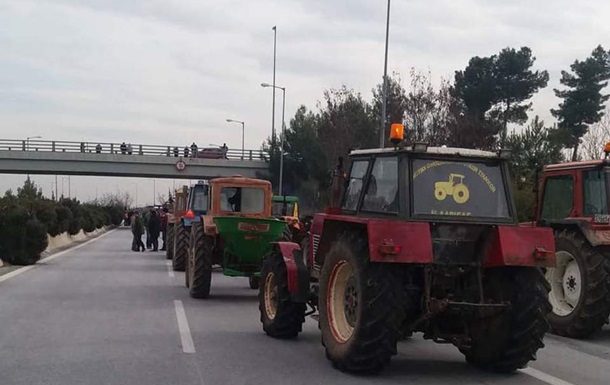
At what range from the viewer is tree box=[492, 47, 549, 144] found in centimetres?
4406

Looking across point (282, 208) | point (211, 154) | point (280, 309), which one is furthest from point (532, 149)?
point (211, 154)

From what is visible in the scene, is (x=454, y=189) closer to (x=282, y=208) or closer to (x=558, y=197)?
(x=558, y=197)

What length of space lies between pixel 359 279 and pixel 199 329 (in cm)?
409

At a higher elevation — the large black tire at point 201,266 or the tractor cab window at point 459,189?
the tractor cab window at point 459,189

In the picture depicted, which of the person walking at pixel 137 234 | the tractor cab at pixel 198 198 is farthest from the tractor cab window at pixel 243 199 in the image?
the person walking at pixel 137 234

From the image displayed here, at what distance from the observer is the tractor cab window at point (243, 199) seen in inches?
750

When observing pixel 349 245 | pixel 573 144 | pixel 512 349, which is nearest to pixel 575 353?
pixel 512 349

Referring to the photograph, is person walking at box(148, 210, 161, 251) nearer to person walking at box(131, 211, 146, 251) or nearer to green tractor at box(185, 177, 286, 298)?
person walking at box(131, 211, 146, 251)

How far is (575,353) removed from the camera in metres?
10.6

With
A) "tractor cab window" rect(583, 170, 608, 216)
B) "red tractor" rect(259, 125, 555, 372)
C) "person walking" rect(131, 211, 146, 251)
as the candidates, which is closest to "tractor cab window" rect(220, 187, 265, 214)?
"tractor cab window" rect(583, 170, 608, 216)

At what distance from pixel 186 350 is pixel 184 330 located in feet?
5.43

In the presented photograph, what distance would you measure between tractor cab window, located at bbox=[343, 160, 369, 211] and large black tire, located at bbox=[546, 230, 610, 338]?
13.7 feet

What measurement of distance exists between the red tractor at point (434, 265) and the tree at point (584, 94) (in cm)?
3608

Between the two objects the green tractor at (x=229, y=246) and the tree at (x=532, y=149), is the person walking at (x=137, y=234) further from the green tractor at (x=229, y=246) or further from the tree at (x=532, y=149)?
the green tractor at (x=229, y=246)
